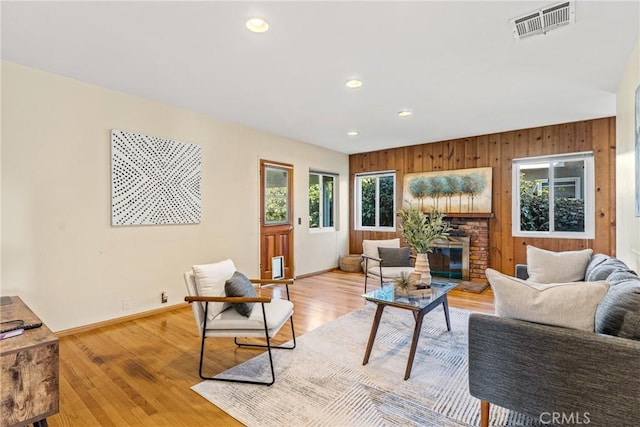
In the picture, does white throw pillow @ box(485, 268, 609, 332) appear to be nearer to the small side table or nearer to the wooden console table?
the wooden console table

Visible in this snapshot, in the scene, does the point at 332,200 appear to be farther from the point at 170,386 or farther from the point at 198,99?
the point at 170,386

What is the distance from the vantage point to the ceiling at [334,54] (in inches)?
80.0

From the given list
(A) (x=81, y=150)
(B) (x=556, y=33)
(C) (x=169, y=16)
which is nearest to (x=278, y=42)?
(C) (x=169, y=16)

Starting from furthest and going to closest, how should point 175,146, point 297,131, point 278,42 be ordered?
point 297,131 → point 175,146 → point 278,42

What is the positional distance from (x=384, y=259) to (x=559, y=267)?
1985 millimetres

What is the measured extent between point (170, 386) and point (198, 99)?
2.90m

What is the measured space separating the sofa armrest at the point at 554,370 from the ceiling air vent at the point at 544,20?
1932 mm

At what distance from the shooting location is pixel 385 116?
4.23 m

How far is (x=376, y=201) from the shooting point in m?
6.71

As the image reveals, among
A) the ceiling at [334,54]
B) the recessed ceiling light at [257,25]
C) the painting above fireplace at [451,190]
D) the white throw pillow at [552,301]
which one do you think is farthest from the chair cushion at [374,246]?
the recessed ceiling light at [257,25]

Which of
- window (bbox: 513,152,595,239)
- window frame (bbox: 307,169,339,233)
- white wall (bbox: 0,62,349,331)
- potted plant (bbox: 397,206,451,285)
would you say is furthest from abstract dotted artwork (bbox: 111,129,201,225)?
window (bbox: 513,152,595,239)

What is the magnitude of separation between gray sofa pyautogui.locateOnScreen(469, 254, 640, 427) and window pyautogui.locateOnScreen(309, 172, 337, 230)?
15.2 feet

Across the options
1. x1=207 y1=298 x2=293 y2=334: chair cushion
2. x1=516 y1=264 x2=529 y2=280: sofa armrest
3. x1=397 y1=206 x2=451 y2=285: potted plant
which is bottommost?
x1=207 y1=298 x2=293 y2=334: chair cushion

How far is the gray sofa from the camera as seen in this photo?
1306mm
